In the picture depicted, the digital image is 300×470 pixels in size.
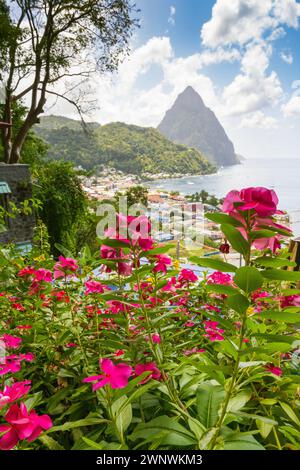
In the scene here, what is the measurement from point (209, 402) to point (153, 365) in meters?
0.10

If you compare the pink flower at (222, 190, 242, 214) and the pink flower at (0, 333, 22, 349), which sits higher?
Result: the pink flower at (222, 190, 242, 214)

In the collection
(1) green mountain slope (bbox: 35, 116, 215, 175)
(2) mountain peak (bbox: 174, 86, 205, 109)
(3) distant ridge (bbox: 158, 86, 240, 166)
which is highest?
(2) mountain peak (bbox: 174, 86, 205, 109)

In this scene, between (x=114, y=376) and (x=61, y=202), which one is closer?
(x=114, y=376)

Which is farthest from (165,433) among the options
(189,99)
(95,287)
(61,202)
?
(189,99)

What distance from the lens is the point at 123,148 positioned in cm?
2455

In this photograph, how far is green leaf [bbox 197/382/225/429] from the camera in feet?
1.31

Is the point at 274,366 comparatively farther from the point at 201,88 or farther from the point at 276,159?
the point at 201,88

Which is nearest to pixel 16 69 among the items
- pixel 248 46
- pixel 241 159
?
pixel 248 46

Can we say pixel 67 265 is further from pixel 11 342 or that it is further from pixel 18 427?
pixel 18 427

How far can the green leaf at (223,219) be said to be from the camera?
35 cm

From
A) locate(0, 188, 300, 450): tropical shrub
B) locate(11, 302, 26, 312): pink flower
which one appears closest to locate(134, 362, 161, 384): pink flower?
locate(0, 188, 300, 450): tropical shrub

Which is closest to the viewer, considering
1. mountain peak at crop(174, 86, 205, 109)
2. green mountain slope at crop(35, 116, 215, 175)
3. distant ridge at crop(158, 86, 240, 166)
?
green mountain slope at crop(35, 116, 215, 175)

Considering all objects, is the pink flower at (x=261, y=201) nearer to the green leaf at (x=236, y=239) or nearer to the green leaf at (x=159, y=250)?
the green leaf at (x=236, y=239)

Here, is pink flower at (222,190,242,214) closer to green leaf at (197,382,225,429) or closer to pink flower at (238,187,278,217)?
pink flower at (238,187,278,217)
